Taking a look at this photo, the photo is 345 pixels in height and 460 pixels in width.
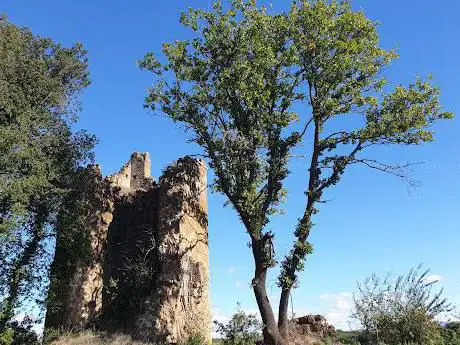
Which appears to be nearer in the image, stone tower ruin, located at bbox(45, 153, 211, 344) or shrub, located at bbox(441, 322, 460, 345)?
shrub, located at bbox(441, 322, 460, 345)

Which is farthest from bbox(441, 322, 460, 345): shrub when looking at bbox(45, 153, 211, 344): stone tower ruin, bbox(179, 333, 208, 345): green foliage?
bbox(45, 153, 211, 344): stone tower ruin

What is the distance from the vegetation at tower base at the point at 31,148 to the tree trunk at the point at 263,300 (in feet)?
27.2

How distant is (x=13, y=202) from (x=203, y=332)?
8.48 meters

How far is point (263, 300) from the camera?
741 inches

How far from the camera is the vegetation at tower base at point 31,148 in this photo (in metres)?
19.5

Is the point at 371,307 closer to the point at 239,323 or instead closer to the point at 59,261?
the point at 239,323

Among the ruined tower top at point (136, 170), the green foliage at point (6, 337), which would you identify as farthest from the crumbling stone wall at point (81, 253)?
the ruined tower top at point (136, 170)

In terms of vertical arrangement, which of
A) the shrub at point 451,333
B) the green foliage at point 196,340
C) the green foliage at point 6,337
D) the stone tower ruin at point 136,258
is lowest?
the shrub at point 451,333

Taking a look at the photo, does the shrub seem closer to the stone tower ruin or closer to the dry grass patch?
the stone tower ruin

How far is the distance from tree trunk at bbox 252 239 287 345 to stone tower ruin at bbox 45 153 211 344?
2213 mm

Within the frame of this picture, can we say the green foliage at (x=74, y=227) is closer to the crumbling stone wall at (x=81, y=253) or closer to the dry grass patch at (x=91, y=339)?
the crumbling stone wall at (x=81, y=253)

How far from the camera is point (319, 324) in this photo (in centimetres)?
1986

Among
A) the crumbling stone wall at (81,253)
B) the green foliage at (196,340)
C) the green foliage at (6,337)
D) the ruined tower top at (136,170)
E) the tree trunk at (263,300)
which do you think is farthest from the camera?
the ruined tower top at (136,170)

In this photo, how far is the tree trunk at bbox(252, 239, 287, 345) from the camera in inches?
714
